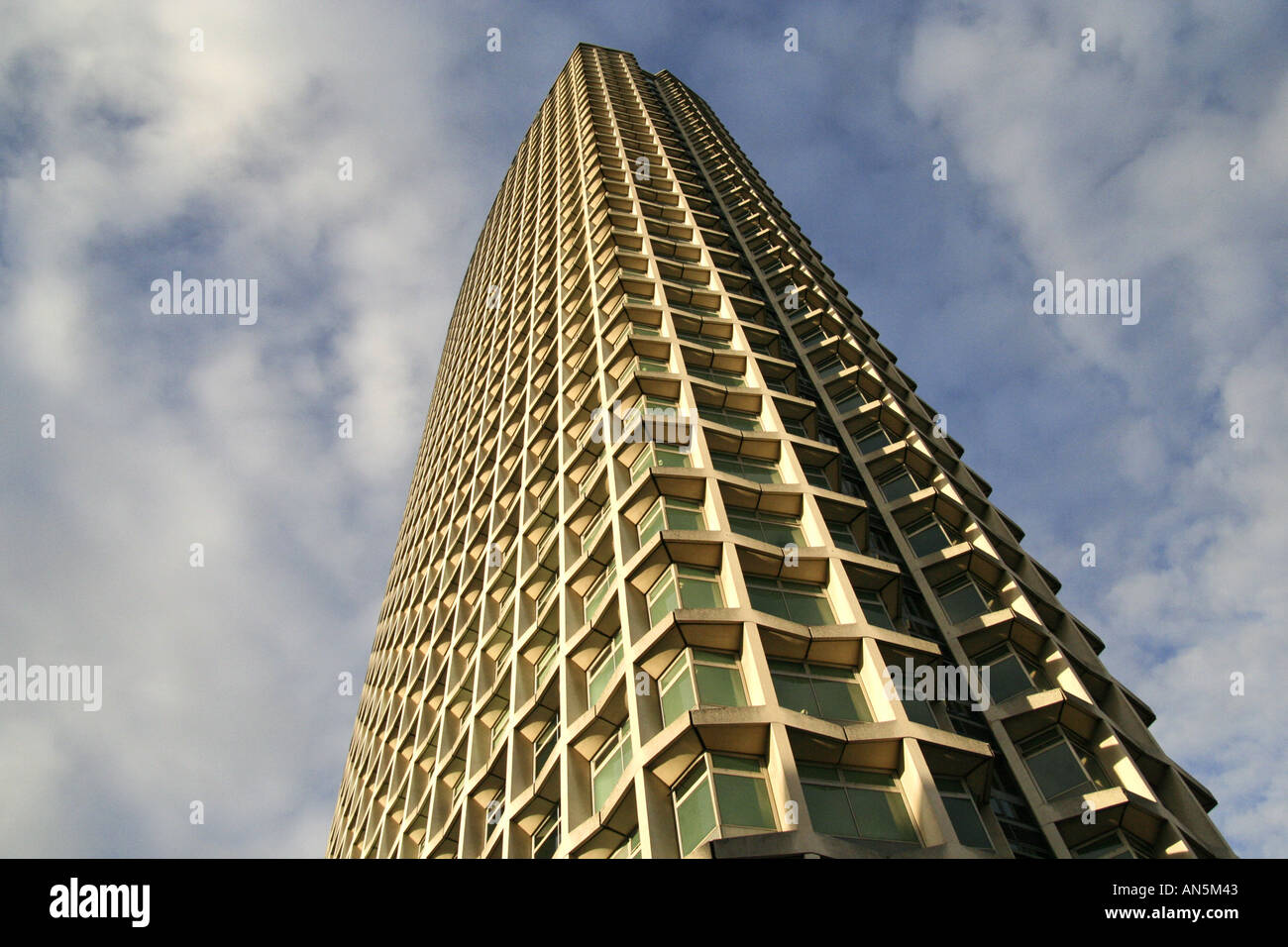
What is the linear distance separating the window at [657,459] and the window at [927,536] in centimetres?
889

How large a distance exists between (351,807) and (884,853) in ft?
126

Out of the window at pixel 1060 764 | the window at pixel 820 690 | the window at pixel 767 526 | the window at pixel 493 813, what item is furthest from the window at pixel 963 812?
the window at pixel 493 813

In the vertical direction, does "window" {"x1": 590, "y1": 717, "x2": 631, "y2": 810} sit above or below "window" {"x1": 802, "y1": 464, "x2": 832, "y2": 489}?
below

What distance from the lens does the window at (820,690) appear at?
19719 millimetres

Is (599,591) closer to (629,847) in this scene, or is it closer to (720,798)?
(629,847)

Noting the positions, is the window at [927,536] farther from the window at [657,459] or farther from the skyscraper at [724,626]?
the window at [657,459]

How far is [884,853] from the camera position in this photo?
16.4m

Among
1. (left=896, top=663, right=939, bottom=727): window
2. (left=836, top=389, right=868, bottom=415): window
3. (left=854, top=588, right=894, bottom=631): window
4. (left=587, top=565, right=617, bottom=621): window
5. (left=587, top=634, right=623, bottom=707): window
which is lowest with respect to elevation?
(left=896, top=663, right=939, bottom=727): window

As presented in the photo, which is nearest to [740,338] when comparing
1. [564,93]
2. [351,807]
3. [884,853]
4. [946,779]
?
[946,779]

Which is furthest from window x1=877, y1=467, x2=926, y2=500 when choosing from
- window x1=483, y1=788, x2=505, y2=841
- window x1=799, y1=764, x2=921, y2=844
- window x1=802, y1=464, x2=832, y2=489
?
window x1=483, y1=788, x2=505, y2=841

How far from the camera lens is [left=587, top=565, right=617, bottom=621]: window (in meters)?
24.1

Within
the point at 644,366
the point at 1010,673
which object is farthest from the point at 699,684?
the point at 644,366

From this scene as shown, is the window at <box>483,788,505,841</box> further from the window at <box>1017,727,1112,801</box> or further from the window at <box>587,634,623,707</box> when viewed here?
the window at <box>1017,727,1112,801</box>

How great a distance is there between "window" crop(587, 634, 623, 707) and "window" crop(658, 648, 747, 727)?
8.67ft
